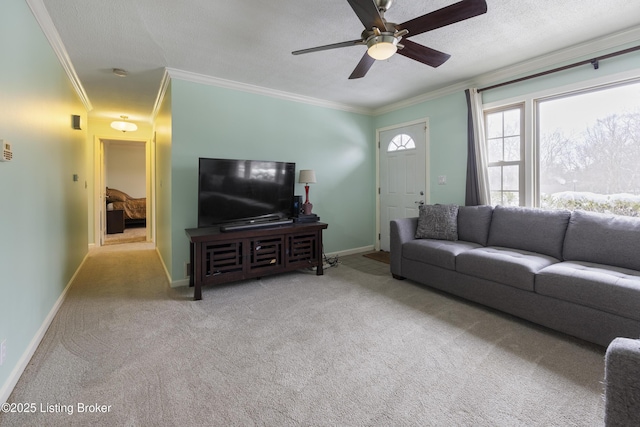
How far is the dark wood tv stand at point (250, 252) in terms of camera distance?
300cm

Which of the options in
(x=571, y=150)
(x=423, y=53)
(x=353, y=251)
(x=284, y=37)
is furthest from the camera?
(x=353, y=251)

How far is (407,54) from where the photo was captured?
7.62 ft

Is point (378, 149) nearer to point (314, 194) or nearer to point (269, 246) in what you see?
point (314, 194)

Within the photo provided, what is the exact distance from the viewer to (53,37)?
2.50 meters

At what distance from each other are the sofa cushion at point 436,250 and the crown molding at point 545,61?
2.07 m

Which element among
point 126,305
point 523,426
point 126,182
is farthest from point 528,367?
point 126,182

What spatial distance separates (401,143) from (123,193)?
8005mm

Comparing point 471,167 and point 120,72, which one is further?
point 471,167

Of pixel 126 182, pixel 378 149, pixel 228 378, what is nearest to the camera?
pixel 228 378

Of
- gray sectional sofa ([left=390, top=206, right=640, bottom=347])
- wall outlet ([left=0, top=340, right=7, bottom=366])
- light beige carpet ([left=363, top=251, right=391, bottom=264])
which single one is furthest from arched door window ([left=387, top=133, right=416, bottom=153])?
wall outlet ([left=0, top=340, right=7, bottom=366])

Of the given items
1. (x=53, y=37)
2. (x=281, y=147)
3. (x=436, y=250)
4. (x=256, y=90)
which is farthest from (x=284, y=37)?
(x=436, y=250)

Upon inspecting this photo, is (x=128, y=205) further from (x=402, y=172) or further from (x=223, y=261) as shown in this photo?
(x=402, y=172)

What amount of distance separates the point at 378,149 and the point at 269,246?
111 inches

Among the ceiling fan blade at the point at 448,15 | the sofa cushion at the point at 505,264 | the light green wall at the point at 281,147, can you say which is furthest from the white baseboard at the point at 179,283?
the ceiling fan blade at the point at 448,15
